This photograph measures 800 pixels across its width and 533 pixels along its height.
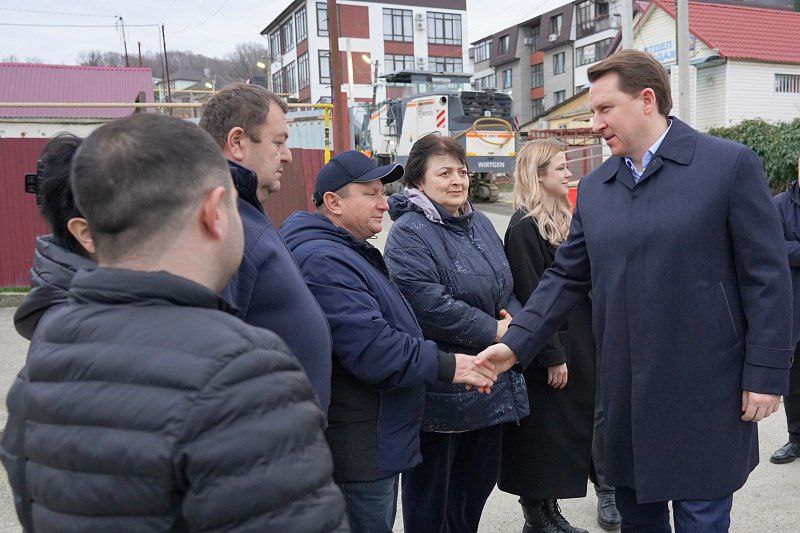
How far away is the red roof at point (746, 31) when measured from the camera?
25438 millimetres

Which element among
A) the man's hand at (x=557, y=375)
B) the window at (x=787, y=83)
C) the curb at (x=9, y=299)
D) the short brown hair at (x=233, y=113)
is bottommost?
the curb at (x=9, y=299)

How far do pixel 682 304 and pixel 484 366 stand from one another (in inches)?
33.2

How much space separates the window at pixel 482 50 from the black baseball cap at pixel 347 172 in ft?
198

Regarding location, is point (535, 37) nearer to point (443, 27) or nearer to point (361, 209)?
point (443, 27)

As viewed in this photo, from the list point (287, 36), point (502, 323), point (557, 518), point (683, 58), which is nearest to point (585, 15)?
point (287, 36)

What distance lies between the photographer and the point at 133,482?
3.67 feet

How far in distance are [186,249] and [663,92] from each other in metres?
2.17

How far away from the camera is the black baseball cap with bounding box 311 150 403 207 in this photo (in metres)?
2.88

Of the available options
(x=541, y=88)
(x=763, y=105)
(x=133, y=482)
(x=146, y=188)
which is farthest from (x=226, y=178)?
(x=541, y=88)

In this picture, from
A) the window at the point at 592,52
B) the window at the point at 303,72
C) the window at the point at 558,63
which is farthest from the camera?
the window at the point at 303,72

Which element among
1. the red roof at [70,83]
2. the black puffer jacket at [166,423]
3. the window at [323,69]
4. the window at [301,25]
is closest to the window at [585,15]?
the window at [323,69]

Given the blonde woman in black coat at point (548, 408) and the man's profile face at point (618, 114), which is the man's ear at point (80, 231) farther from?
the blonde woman in black coat at point (548, 408)

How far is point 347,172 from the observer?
9.47ft

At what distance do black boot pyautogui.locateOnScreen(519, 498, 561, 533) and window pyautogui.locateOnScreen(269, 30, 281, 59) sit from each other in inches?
2358
